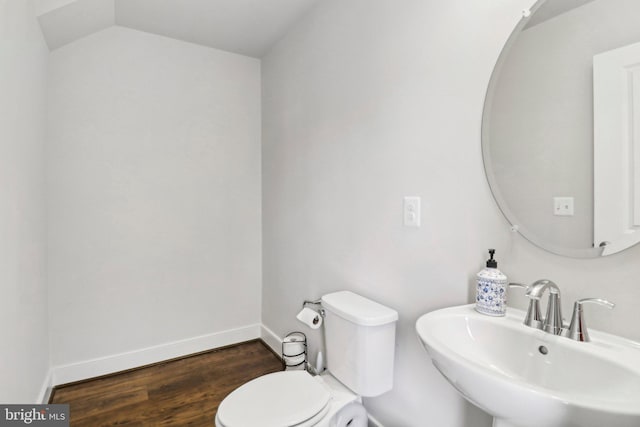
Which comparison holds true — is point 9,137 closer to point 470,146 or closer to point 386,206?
point 386,206

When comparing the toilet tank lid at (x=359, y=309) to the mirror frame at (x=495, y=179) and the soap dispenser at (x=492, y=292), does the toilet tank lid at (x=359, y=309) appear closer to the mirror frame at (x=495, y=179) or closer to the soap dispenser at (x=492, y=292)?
the soap dispenser at (x=492, y=292)

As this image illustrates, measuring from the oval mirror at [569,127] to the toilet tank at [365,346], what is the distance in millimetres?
654

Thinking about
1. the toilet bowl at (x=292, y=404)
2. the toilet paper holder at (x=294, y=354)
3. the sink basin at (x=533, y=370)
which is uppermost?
the sink basin at (x=533, y=370)

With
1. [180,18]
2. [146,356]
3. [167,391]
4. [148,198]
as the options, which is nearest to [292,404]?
[167,391]

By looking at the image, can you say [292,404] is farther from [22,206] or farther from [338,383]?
[22,206]

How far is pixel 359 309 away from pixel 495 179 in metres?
0.75

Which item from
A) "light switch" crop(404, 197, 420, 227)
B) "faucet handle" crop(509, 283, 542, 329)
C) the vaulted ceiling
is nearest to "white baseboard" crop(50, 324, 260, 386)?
"light switch" crop(404, 197, 420, 227)

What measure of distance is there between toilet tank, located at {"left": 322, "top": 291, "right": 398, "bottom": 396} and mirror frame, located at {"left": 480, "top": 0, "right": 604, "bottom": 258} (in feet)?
2.01

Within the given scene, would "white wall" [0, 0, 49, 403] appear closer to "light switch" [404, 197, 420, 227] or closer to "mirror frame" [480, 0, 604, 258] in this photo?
"light switch" [404, 197, 420, 227]

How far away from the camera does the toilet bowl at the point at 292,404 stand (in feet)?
3.83

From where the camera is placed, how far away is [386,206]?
1525 mm

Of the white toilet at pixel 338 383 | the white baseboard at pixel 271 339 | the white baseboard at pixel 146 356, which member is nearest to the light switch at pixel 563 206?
the white toilet at pixel 338 383

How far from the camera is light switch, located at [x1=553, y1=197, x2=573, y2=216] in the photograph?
932 mm

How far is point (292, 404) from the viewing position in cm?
125
